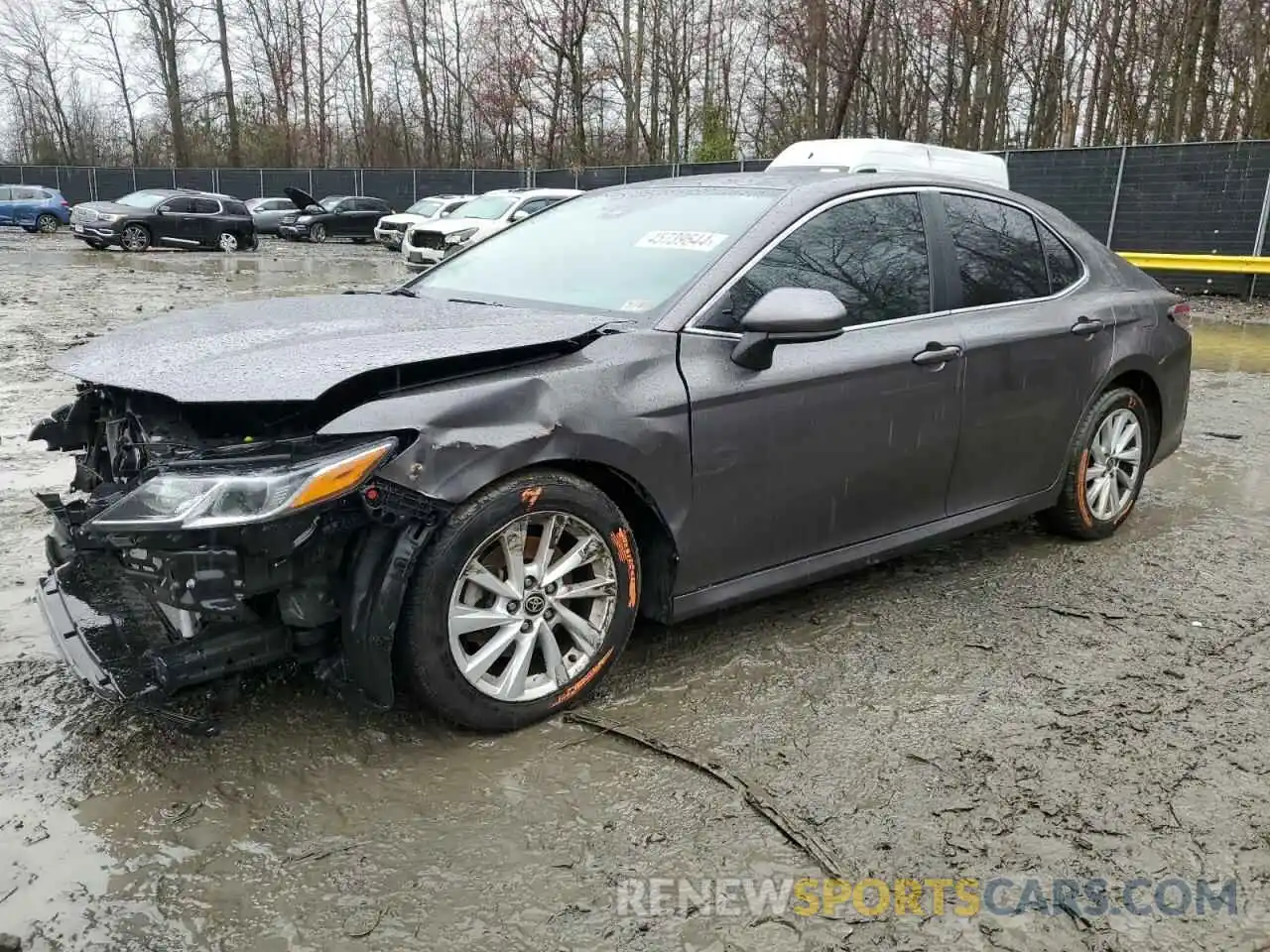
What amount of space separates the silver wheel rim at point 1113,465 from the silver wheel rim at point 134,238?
24.0 m

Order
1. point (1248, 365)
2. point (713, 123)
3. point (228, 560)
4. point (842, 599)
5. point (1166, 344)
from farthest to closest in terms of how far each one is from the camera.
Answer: point (713, 123) → point (1248, 365) → point (1166, 344) → point (842, 599) → point (228, 560)

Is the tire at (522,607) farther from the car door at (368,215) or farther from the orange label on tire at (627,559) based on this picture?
the car door at (368,215)

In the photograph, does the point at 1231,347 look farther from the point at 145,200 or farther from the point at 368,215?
the point at 368,215

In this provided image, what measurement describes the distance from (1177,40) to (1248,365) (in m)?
16.5

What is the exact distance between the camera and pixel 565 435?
269 centimetres

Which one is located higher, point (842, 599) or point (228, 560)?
point (228, 560)

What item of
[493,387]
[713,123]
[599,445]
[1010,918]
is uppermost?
[713,123]

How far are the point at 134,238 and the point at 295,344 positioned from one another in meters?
23.9

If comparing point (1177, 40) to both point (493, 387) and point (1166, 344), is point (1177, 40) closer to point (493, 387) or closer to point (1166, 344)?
point (1166, 344)

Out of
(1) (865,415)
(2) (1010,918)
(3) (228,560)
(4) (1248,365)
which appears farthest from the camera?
(4) (1248,365)

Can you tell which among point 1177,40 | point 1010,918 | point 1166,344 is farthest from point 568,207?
point 1177,40

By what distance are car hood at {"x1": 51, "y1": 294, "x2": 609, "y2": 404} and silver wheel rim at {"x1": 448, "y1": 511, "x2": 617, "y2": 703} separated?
0.52 metres

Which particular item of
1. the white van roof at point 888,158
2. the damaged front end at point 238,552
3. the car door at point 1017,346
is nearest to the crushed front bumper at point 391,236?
the white van roof at point 888,158

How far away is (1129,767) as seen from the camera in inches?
107
